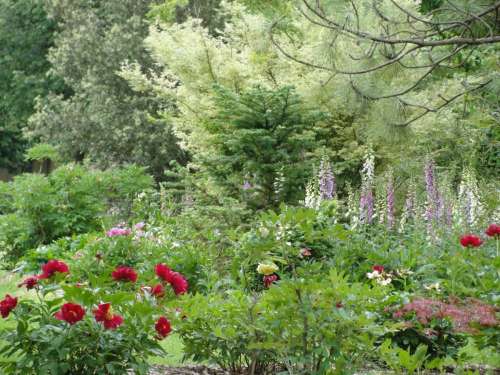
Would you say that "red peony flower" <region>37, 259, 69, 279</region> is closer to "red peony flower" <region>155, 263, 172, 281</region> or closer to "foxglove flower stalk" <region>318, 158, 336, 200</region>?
"red peony flower" <region>155, 263, 172, 281</region>

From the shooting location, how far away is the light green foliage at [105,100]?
1789cm

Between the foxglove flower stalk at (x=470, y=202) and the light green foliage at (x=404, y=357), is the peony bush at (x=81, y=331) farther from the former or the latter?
the foxglove flower stalk at (x=470, y=202)

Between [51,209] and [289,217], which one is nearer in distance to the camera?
[289,217]

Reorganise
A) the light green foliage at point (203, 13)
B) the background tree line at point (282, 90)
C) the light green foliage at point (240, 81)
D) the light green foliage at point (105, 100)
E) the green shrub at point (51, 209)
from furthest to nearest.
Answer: the light green foliage at point (203, 13)
the light green foliage at point (105, 100)
the light green foliage at point (240, 81)
the green shrub at point (51, 209)
the background tree line at point (282, 90)

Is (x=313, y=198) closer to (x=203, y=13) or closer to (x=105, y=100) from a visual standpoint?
(x=105, y=100)

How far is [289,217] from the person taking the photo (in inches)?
146

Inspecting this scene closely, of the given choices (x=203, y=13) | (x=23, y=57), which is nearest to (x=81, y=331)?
(x=203, y=13)

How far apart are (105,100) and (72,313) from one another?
15701mm

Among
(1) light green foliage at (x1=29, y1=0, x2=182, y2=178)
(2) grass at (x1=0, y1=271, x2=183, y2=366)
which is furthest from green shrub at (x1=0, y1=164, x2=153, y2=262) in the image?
(1) light green foliage at (x1=29, y1=0, x2=182, y2=178)

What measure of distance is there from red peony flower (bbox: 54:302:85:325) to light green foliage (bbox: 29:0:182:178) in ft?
46.1

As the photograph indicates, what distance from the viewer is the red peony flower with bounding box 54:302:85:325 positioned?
3.14 m

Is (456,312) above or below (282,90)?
below

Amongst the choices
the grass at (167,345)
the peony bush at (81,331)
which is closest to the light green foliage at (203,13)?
the grass at (167,345)

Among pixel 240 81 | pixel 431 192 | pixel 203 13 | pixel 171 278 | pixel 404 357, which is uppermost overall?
pixel 203 13
